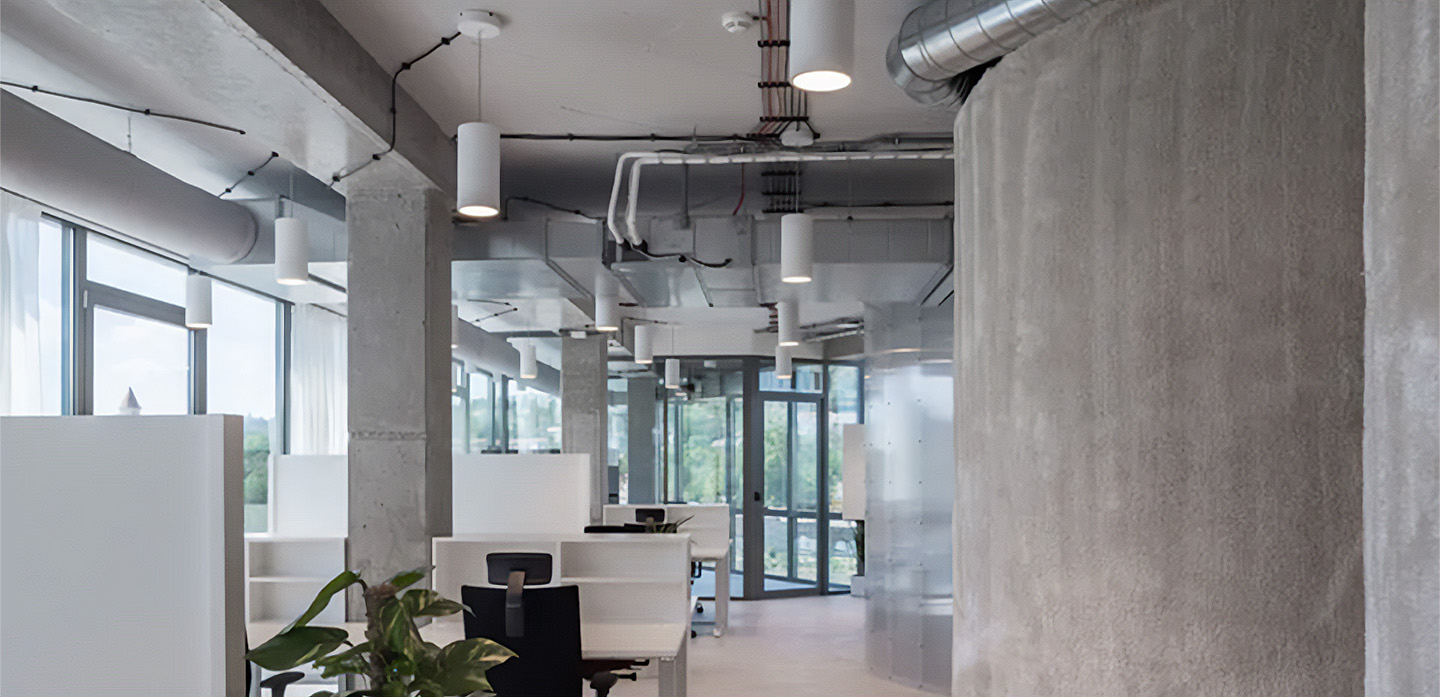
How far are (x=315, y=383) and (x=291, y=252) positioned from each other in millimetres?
4796

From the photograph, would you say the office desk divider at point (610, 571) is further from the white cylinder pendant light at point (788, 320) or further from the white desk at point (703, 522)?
the white desk at point (703, 522)

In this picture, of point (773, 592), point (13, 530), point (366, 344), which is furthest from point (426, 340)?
point (773, 592)

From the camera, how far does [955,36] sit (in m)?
3.54

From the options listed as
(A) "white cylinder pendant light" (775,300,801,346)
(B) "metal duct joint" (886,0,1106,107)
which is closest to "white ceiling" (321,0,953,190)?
(B) "metal duct joint" (886,0,1106,107)

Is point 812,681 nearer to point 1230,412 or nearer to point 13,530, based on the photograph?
point 1230,412

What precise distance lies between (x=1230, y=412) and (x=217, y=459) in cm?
240

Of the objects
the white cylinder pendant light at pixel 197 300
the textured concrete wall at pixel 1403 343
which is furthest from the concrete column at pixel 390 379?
the textured concrete wall at pixel 1403 343

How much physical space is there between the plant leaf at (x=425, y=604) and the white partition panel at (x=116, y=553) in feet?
1.27

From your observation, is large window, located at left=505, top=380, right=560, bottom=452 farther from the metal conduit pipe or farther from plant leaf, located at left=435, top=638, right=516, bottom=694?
plant leaf, located at left=435, top=638, right=516, bottom=694

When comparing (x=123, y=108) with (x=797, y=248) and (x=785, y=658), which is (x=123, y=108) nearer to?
(x=797, y=248)

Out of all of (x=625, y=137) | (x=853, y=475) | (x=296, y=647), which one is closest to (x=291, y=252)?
(x=625, y=137)

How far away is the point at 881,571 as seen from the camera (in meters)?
8.44

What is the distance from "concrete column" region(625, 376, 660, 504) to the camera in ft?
48.6

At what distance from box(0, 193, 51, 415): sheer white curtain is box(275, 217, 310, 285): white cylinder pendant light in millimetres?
1461
